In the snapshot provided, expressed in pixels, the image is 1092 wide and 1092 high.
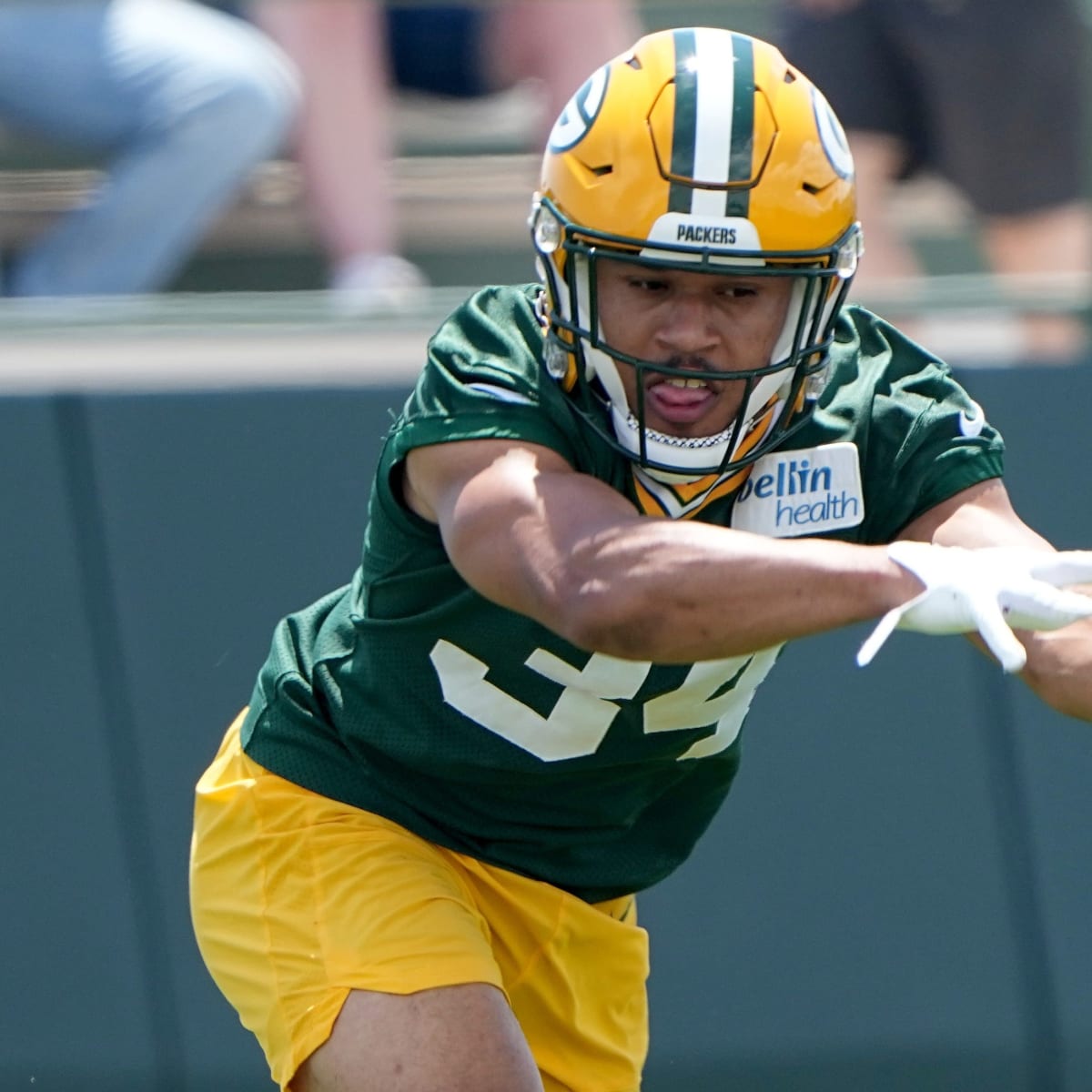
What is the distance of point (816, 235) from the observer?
295 centimetres

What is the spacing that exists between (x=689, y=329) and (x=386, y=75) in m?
2.03

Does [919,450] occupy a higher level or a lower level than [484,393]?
lower

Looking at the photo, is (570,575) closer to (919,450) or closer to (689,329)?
(689,329)

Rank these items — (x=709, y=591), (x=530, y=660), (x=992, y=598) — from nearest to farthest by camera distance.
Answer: (x=992, y=598) → (x=709, y=591) → (x=530, y=660)

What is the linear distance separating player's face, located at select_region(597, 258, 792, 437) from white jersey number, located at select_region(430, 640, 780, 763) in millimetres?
383

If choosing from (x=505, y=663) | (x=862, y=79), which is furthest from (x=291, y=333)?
(x=505, y=663)

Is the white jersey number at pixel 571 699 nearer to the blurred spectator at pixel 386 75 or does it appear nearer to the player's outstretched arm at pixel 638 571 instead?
the player's outstretched arm at pixel 638 571

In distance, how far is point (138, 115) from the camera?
4516 millimetres

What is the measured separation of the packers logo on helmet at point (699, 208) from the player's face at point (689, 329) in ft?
0.07

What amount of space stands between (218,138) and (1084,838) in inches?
94.6

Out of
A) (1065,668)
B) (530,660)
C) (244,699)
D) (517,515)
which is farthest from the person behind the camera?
(244,699)

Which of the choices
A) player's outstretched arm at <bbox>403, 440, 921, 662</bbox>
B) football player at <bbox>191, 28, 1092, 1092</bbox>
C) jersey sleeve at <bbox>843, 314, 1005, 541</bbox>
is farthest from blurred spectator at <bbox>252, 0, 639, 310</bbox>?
player's outstretched arm at <bbox>403, 440, 921, 662</bbox>

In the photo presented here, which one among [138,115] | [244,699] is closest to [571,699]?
[244,699]

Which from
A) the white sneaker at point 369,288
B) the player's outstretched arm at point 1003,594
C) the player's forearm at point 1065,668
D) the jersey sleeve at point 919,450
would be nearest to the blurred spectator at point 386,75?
the white sneaker at point 369,288
